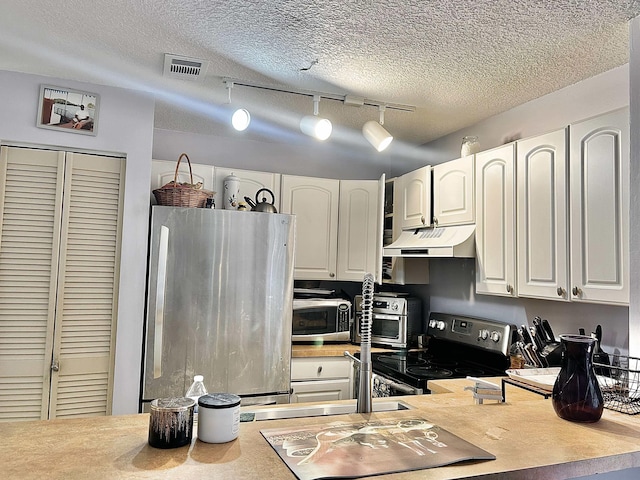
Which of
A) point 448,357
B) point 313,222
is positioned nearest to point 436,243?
point 448,357

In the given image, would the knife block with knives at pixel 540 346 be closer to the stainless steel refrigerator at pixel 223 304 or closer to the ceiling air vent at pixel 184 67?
the stainless steel refrigerator at pixel 223 304

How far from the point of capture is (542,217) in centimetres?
222

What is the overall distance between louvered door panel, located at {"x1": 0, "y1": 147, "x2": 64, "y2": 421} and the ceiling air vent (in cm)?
80

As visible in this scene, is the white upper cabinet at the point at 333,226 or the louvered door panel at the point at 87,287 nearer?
the louvered door panel at the point at 87,287

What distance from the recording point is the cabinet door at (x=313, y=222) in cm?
334

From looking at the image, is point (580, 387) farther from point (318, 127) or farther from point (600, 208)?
point (318, 127)

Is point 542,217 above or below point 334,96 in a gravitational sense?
below

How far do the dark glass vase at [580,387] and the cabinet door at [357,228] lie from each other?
6.53 feet

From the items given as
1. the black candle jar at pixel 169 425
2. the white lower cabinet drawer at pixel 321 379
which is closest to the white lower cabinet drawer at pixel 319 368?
the white lower cabinet drawer at pixel 321 379

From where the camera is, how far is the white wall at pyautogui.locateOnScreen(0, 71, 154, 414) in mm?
2430

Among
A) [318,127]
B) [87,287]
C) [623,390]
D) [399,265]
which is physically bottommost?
[623,390]

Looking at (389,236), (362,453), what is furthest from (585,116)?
(362,453)

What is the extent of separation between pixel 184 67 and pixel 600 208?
204 cm

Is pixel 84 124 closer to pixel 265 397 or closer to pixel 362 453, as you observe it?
pixel 265 397
